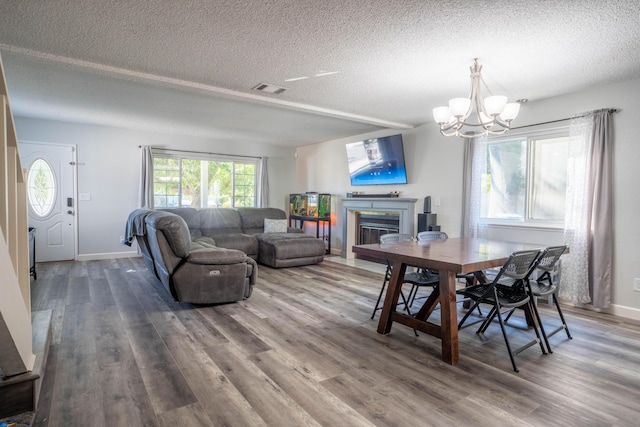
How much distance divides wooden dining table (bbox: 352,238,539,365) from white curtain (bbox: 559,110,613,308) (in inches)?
40.7

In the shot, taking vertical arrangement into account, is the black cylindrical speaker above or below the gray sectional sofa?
above

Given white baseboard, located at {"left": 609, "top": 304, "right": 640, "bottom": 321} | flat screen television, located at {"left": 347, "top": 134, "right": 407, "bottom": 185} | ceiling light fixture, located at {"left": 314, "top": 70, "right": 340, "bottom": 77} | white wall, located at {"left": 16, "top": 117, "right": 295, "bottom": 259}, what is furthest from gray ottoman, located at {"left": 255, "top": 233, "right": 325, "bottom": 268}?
white baseboard, located at {"left": 609, "top": 304, "right": 640, "bottom": 321}

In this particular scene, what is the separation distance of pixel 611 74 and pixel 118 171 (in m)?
7.08

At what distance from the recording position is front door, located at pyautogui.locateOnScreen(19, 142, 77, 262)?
18.6ft

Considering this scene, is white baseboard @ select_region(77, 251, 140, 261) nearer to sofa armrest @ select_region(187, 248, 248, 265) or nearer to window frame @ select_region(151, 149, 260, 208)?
window frame @ select_region(151, 149, 260, 208)

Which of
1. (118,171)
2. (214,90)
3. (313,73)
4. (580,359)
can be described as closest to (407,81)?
(313,73)

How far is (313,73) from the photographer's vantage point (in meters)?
3.37

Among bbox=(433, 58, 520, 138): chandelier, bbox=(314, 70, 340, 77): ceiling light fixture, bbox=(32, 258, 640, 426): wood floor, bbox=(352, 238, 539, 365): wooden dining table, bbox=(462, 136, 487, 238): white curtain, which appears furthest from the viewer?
bbox=(462, 136, 487, 238): white curtain

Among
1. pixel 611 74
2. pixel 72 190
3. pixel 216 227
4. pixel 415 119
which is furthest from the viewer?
pixel 216 227

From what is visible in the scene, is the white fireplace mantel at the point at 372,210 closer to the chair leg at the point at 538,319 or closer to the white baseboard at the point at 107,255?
the chair leg at the point at 538,319

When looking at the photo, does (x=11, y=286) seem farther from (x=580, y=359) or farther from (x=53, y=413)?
(x=580, y=359)

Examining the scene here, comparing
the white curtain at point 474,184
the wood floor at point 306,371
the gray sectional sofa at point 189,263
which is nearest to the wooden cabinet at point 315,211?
the white curtain at point 474,184

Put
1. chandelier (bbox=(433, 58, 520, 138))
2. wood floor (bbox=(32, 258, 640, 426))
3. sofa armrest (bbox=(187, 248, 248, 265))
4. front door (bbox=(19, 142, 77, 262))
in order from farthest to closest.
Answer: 1. front door (bbox=(19, 142, 77, 262))
2. sofa armrest (bbox=(187, 248, 248, 265))
3. chandelier (bbox=(433, 58, 520, 138))
4. wood floor (bbox=(32, 258, 640, 426))

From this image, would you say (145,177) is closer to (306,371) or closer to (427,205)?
(427,205)
